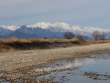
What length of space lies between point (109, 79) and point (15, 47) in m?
75.1

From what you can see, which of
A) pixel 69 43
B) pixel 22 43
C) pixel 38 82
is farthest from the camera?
pixel 69 43

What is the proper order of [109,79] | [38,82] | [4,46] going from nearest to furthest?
[38,82] → [109,79] → [4,46]

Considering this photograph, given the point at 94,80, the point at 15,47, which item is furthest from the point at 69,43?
the point at 94,80

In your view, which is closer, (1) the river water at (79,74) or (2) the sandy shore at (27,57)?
(1) the river water at (79,74)

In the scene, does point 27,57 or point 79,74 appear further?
point 27,57

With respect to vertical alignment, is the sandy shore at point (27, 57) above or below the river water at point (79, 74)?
below

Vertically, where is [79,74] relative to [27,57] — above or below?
above

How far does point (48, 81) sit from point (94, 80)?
12.5 feet

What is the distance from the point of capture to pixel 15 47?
330 ft

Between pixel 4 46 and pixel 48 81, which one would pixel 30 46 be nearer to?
pixel 4 46

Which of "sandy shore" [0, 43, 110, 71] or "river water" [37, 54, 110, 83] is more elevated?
"river water" [37, 54, 110, 83]

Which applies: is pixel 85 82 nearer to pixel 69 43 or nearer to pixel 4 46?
pixel 4 46

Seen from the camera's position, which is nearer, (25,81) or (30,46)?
(25,81)

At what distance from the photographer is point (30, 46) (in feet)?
355
